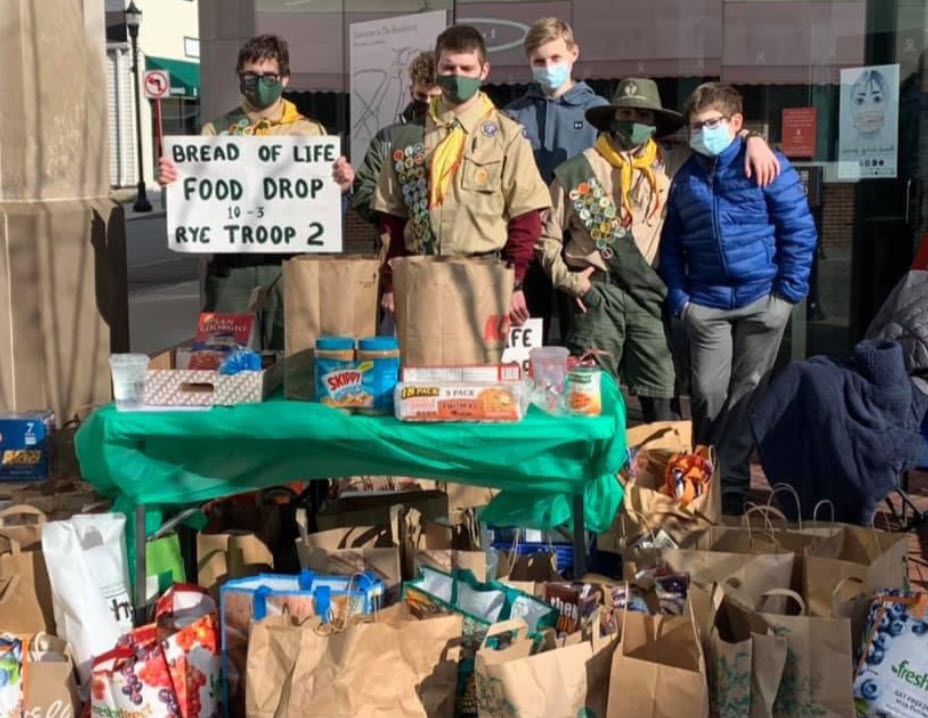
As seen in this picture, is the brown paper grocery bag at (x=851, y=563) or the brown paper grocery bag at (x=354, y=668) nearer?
the brown paper grocery bag at (x=354, y=668)

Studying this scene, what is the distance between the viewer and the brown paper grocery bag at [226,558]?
409cm

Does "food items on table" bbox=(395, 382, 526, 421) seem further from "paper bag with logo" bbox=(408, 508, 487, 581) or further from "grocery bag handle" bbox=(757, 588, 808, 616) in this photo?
"grocery bag handle" bbox=(757, 588, 808, 616)

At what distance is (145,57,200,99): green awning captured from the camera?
33.3 metres

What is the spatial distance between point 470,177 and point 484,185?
0.20ft

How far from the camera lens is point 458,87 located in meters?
4.70

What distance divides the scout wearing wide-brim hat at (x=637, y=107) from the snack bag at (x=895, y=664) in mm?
2557

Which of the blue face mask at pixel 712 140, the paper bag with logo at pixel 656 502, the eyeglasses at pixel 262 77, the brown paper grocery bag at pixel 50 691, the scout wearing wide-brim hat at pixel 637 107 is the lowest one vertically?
the brown paper grocery bag at pixel 50 691

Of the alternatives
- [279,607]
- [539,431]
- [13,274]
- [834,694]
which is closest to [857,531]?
[834,694]

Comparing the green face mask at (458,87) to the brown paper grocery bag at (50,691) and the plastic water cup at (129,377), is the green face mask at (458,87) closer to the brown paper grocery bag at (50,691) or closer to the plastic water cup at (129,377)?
the plastic water cup at (129,377)

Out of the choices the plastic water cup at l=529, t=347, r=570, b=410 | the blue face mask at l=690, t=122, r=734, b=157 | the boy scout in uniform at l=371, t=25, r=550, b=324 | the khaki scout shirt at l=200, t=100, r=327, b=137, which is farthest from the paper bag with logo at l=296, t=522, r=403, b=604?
the blue face mask at l=690, t=122, r=734, b=157

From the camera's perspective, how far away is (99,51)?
229 inches

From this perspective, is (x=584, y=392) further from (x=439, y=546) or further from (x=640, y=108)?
(x=640, y=108)

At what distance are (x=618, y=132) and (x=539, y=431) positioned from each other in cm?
218

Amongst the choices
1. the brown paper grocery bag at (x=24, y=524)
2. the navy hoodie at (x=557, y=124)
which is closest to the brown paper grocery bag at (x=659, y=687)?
the brown paper grocery bag at (x=24, y=524)
